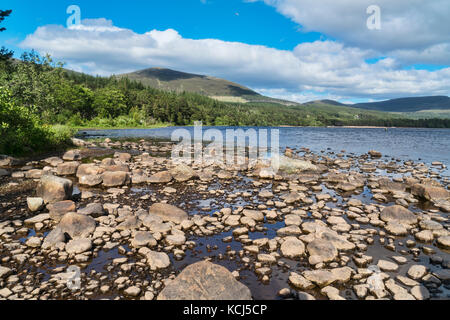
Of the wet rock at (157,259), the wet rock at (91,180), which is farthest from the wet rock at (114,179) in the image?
the wet rock at (157,259)

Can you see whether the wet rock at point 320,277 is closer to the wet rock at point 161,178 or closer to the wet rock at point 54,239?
the wet rock at point 54,239

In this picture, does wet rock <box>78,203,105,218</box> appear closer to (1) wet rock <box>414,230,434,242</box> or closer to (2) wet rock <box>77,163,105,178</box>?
(2) wet rock <box>77,163,105,178</box>

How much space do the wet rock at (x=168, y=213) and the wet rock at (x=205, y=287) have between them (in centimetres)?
385

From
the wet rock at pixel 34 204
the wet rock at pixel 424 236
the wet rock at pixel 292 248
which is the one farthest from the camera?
the wet rock at pixel 34 204

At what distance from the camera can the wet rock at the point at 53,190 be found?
10.6 m

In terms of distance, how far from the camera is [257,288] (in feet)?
18.6

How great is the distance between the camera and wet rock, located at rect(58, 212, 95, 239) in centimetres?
780

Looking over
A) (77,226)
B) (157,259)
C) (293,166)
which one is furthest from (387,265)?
(293,166)

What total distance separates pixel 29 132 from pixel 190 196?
19.7 metres

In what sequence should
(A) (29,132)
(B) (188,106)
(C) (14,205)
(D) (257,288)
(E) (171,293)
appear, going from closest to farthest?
1. (E) (171,293)
2. (D) (257,288)
3. (C) (14,205)
4. (A) (29,132)
5. (B) (188,106)

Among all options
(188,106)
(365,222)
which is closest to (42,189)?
(365,222)

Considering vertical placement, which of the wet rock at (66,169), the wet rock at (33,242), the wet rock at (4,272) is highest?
the wet rock at (66,169)

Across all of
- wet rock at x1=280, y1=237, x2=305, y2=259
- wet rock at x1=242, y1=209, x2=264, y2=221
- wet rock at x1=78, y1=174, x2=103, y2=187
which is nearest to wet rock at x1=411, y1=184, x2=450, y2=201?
wet rock at x1=242, y1=209, x2=264, y2=221
